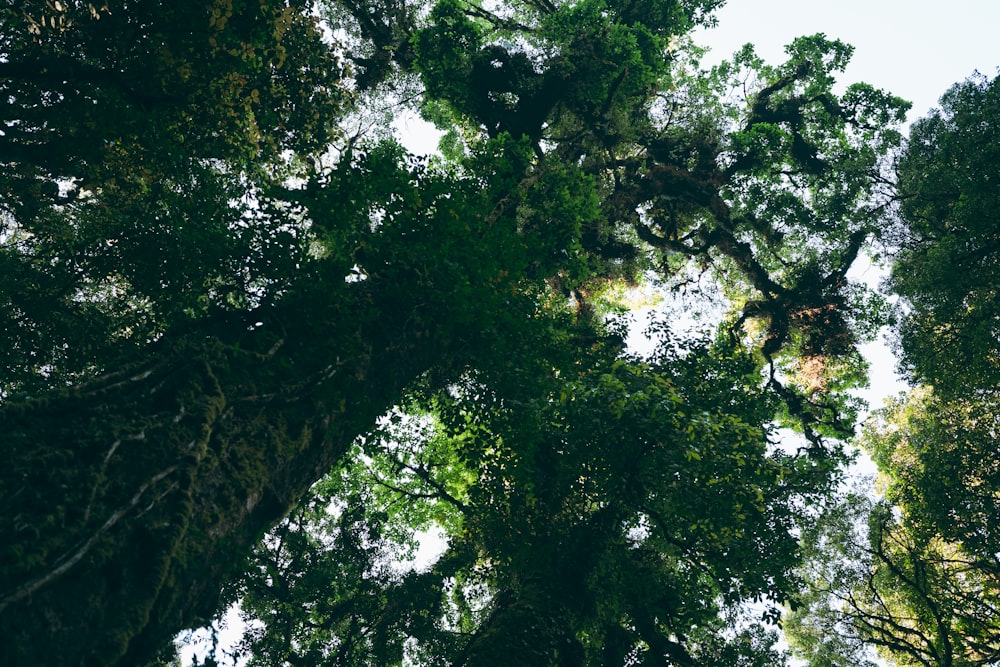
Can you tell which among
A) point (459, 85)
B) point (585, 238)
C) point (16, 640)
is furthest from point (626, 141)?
point (16, 640)

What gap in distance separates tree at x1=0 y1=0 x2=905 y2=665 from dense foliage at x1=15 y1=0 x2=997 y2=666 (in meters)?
0.05

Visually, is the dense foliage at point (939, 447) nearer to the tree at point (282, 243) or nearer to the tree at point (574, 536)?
the tree at point (282, 243)

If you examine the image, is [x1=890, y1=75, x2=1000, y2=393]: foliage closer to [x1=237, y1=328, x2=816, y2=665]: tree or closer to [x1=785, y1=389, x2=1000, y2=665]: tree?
[x1=785, y1=389, x2=1000, y2=665]: tree

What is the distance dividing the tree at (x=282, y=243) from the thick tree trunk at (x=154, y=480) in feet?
0.06

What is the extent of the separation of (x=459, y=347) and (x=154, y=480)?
5649 mm

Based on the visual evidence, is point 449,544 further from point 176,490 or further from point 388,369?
point 176,490

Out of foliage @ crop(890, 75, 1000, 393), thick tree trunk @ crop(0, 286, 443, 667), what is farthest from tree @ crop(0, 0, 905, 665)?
foliage @ crop(890, 75, 1000, 393)

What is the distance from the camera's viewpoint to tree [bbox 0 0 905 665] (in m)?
3.90

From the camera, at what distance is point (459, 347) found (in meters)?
9.30

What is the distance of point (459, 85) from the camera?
16.8m

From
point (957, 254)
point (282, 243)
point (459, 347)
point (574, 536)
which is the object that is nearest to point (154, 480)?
point (282, 243)

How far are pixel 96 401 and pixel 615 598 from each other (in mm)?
8249

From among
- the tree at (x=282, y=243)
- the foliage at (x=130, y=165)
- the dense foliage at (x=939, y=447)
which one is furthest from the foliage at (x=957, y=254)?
the foliage at (x=130, y=165)

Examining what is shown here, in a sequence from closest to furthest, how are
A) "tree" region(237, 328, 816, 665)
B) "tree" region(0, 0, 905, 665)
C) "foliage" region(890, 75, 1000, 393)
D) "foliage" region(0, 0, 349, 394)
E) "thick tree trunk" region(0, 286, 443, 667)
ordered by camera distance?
"thick tree trunk" region(0, 286, 443, 667) → "tree" region(0, 0, 905, 665) → "foliage" region(0, 0, 349, 394) → "tree" region(237, 328, 816, 665) → "foliage" region(890, 75, 1000, 393)
